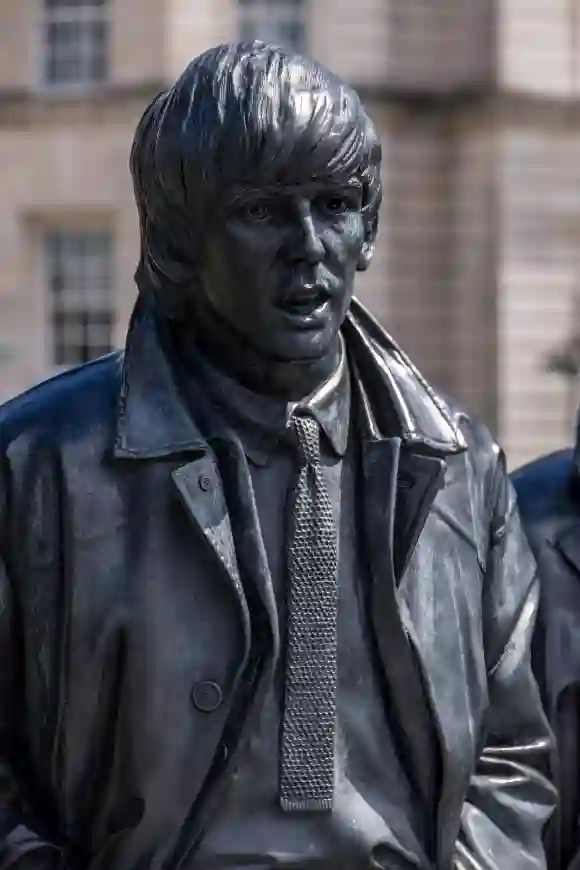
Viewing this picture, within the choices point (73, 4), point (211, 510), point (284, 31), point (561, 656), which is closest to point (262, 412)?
point (211, 510)

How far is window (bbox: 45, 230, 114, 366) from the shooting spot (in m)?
22.1

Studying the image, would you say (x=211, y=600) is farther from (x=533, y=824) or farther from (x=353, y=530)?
(x=533, y=824)

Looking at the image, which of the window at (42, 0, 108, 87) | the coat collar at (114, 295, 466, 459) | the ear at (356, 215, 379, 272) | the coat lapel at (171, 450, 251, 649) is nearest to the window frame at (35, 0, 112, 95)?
the window at (42, 0, 108, 87)

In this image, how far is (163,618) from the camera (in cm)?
291

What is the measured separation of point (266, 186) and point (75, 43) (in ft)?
64.5

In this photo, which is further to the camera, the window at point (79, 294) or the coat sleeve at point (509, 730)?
the window at point (79, 294)

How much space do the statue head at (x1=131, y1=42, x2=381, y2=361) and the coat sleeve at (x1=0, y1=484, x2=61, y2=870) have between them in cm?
48

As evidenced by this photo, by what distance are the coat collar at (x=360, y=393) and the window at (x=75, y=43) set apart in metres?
18.8

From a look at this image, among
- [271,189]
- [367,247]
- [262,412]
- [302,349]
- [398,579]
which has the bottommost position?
[398,579]

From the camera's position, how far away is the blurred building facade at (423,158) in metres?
21.1

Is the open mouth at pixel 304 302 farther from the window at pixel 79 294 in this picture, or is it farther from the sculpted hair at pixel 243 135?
the window at pixel 79 294

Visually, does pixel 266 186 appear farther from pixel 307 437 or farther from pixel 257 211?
pixel 307 437

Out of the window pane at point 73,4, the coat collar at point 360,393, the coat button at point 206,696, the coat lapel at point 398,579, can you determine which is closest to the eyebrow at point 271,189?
the coat collar at point 360,393

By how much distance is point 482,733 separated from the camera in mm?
3084
